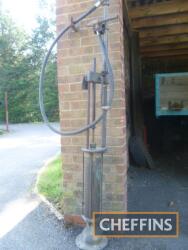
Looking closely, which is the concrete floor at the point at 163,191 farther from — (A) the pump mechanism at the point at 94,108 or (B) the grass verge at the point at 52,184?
(B) the grass verge at the point at 52,184

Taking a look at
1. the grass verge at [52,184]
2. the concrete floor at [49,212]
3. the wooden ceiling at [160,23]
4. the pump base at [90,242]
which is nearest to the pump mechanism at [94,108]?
the pump base at [90,242]

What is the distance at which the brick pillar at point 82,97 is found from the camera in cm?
215

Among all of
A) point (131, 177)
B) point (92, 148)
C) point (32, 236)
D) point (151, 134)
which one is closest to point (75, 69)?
point (92, 148)

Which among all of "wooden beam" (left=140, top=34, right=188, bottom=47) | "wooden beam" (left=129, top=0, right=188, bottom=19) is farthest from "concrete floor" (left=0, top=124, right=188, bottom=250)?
"wooden beam" (left=129, top=0, right=188, bottom=19)

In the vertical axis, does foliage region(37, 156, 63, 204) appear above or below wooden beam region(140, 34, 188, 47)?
below

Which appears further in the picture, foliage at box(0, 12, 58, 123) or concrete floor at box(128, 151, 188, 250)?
foliage at box(0, 12, 58, 123)

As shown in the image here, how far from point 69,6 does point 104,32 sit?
1.61 ft

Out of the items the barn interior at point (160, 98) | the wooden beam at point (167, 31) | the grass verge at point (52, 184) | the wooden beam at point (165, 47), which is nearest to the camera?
the grass verge at point (52, 184)

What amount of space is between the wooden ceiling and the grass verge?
2.48 metres

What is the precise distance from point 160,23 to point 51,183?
284cm

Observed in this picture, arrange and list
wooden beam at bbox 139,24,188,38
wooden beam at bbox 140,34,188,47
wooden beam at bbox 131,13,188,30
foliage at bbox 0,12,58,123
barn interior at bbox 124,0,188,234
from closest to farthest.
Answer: barn interior at bbox 124,0,188,234, wooden beam at bbox 131,13,188,30, wooden beam at bbox 139,24,188,38, wooden beam at bbox 140,34,188,47, foliage at bbox 0,12,58,123

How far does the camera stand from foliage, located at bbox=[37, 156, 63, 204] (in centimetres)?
307

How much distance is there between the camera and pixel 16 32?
53.6ft

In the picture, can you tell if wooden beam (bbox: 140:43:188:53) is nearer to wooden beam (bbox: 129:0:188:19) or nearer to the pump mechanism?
wooden beam (bbox: 129:0:188:19)
